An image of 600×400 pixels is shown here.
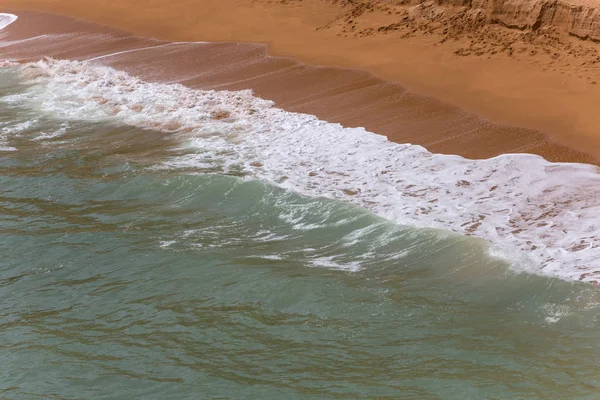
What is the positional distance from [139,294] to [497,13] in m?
7.58

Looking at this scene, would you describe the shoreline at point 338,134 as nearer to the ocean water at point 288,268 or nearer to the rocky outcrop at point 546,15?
the ocean water at point 288,268

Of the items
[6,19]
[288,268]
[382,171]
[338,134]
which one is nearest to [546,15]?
[338,134]

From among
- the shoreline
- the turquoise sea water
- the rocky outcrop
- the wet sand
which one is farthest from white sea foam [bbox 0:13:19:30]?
the rocky outcrop

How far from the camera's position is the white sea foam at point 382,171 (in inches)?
279

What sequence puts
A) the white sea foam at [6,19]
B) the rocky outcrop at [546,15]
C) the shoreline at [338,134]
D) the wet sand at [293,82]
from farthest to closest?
the white sea foam at [6,19]
the rocky outcrop at [546,15]
the wet sand at [293,82]
the shoreline at [338,134]

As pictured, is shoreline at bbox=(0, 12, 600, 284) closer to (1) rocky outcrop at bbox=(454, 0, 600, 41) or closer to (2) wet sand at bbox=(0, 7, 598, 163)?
(2) wet sand at bbox=(0, 7, 598, 163)

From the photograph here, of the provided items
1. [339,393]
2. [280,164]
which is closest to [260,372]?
[339,393]

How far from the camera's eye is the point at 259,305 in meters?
6.21

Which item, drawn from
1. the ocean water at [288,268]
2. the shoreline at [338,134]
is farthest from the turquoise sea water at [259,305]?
the shoreline at [338,134]

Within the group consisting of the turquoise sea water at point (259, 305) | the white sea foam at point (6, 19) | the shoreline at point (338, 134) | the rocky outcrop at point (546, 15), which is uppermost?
the white sea foam at point (6, 19)

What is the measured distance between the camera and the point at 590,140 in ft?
29.0

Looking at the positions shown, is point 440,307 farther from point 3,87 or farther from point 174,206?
point 3,87

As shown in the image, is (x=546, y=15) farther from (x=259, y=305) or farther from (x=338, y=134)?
(x=259, y=305)

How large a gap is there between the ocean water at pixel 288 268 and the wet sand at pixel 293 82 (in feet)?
1.32
